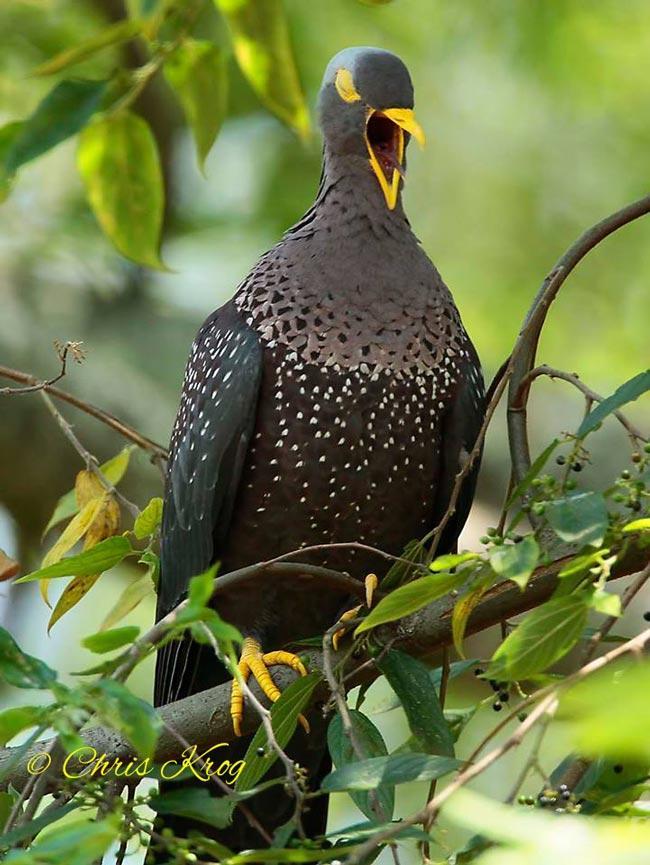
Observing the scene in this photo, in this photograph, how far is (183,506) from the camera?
294 centimetres

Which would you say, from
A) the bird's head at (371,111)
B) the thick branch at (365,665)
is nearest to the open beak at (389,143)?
the bird's head at (371,111)

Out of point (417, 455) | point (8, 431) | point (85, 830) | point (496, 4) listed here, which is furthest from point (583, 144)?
point (85, 830)

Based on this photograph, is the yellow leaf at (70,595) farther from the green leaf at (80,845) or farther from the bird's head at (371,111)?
the green leaf at (80,845)

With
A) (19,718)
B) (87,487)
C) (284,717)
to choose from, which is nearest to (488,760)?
(19,718)

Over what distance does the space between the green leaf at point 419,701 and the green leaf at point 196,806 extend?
40cm

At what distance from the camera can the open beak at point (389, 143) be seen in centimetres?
295

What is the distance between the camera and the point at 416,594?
1768 millimetres

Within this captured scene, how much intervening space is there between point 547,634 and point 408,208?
4523 mm

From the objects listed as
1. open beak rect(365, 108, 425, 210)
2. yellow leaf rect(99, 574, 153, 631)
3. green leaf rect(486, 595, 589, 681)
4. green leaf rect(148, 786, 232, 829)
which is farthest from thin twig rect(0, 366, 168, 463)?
green leaf rect(486, 595, 589, 681)

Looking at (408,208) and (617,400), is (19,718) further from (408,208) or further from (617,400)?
(408,208)

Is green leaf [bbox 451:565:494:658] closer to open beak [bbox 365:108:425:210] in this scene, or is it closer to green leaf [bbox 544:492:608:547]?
green leaf [bbox 544:492:608:547]

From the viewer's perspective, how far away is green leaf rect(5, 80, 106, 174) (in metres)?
2.49

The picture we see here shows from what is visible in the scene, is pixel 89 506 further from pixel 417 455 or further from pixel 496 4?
pixel 496 4

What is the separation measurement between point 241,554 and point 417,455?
0.42 metres
